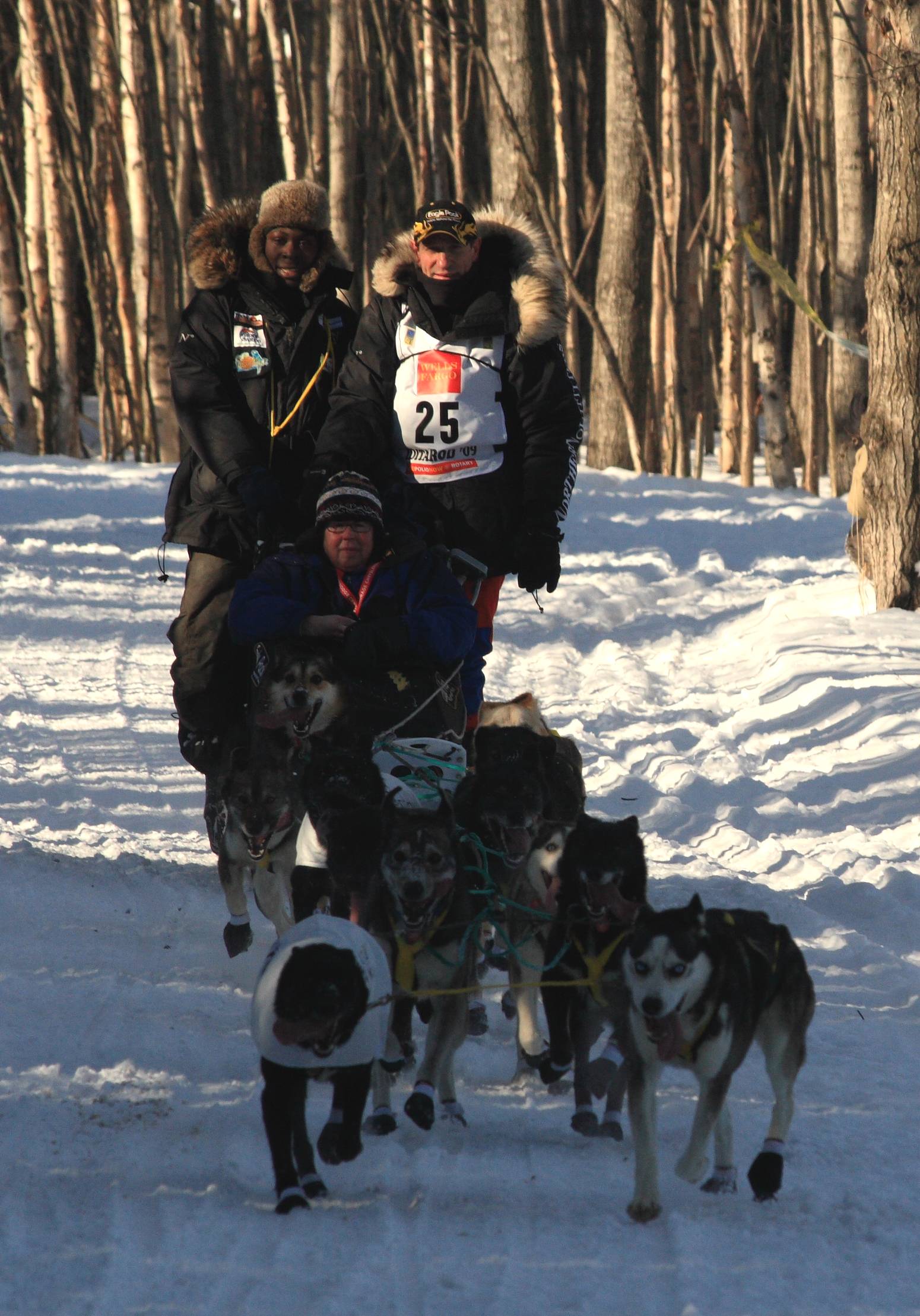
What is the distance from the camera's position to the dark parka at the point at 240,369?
483 centimetres

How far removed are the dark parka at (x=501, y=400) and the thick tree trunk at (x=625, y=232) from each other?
13.2 m

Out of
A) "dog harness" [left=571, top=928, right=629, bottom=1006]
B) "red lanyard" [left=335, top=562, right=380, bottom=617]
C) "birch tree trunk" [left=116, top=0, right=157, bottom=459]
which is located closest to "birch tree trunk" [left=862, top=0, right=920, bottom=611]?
"red lanyard" [left=335, top=562, right=380, bottom=617]

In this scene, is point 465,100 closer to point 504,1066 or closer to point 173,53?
point 173,53

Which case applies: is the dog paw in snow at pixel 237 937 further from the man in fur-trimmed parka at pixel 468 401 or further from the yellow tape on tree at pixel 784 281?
the yellow tape on tree at pixel 784 281

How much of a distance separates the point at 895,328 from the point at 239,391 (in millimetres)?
5722

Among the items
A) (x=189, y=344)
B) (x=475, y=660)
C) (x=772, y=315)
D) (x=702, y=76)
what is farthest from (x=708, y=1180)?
(x=702, y=76)

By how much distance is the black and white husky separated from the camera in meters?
2.81

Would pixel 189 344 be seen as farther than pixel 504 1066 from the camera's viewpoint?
Yes

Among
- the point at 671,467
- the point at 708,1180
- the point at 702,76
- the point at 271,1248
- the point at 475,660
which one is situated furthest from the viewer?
the point at 702,76

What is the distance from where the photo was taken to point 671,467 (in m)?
19.1

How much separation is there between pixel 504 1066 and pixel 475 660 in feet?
4.70

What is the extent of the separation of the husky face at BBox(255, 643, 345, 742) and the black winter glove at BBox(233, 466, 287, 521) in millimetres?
638

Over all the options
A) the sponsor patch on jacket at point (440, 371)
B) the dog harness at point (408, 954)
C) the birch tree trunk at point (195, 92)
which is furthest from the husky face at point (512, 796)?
the birch tree trunk at point (195, 92)

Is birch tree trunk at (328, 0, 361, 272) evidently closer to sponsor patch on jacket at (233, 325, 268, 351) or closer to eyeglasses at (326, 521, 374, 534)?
sponsor patch on jacket at (233, 325, 268, 351)
